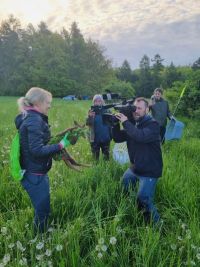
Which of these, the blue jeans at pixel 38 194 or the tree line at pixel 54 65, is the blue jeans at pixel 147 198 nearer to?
the blue jeans at pixel 38 194

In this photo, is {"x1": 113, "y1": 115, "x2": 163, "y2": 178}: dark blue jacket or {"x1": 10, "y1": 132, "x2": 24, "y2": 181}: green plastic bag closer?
{"x1": 10, "y1": 132, "x2": 24, "y2": 181}: green plastic bag

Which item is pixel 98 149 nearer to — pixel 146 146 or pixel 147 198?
pixel 146 146

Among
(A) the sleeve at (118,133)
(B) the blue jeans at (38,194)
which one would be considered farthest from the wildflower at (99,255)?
(A) the sleeve at (118,133)

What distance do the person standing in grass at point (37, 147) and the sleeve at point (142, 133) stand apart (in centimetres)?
98

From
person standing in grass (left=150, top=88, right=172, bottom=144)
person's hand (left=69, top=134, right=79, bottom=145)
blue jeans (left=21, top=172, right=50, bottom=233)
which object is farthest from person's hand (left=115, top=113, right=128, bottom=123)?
person standing in grass (left=150, top=88, right=172, bottom=144)

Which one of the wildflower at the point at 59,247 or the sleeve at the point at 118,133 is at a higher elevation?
the sleeve at the point at 118,133

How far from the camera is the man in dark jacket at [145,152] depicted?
4129 mm

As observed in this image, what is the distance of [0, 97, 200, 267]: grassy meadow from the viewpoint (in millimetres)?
3057

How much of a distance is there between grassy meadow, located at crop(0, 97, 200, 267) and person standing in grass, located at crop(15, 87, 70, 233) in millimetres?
280

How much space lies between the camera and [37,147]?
3.32 m

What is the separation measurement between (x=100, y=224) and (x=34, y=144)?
3.96 ft

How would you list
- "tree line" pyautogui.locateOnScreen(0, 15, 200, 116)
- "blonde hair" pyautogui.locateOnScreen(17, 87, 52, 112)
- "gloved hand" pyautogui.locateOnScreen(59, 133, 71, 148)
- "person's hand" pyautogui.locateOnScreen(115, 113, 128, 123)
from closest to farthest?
"blonde hair" pyautogui.locateOnScreen(17, 87, 52, 112) → "gloved hand" pyautogui.locateOnScreen(59, 133, 71, 148) → "person's hand" pyautogui.locateOnScreen(115, 113, 128, 123) → "tree line" pyautogui.locateOnScreen(0, 15, 200, 116)

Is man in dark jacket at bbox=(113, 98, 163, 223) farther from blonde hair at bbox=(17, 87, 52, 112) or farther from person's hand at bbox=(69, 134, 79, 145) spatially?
blonde hair at bbox=(17, 87, 52, 112)

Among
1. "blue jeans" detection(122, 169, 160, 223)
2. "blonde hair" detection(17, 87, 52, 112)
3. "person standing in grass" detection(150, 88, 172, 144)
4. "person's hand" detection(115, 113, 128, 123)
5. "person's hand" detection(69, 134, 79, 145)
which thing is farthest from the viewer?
"person standing in grass" detection(150, 88, 172, 144)
